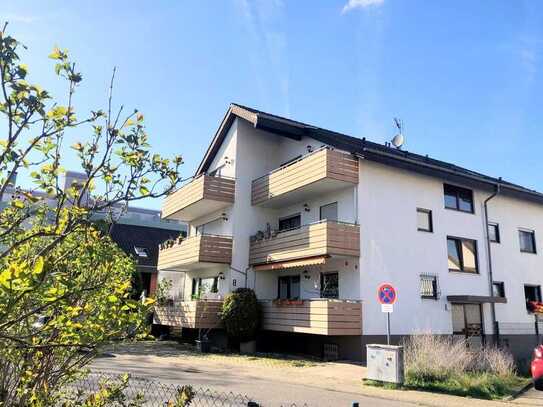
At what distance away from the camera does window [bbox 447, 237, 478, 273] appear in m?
20.9

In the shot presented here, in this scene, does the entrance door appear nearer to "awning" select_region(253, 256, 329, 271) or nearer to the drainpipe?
the drainpipe

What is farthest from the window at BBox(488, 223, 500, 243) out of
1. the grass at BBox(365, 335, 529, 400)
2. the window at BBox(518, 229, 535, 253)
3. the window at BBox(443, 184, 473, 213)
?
the grass at BBox(365, 335, 529, 400)

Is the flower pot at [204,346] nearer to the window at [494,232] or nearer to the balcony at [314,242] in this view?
the balcony at [314,242]

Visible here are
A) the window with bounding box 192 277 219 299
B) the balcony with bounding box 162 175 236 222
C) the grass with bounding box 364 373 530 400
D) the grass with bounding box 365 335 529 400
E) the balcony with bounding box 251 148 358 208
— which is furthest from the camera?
the window with bounding box 192 277 219 299

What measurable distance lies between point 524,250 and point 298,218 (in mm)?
11538

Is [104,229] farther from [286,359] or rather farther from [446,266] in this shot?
[446,266]

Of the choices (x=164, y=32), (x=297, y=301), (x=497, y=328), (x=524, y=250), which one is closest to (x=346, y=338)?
(x=297, y=301)

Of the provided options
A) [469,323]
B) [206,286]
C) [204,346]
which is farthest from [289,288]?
[469,323]

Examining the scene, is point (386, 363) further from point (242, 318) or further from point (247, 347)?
point (247, 347)

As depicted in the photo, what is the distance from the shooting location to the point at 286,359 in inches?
723

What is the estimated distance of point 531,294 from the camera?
2333 cm

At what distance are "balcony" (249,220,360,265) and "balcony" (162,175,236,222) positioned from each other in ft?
11.0

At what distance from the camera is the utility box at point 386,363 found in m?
12.3

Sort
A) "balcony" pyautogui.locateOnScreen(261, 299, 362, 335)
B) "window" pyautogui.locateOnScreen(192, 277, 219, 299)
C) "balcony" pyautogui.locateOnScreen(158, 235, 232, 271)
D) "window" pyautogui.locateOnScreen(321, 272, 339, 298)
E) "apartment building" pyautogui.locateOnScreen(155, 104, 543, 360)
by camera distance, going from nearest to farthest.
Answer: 1. "balcony" pyautogui.locateOnScreen(261, 299, 362, 335)
2. "apartment building" pyautogui.locateOnScreen(155, 104, 543, 360)
3. "window" pyautogui.locateOnScreen(321, 272, 339, 298)
4. "balcony" pyautogui.locateOnScreen(158, 235, 232, 271)
5. "window" pyautogui.locateOnScreen(192, 277, 219, 299)
